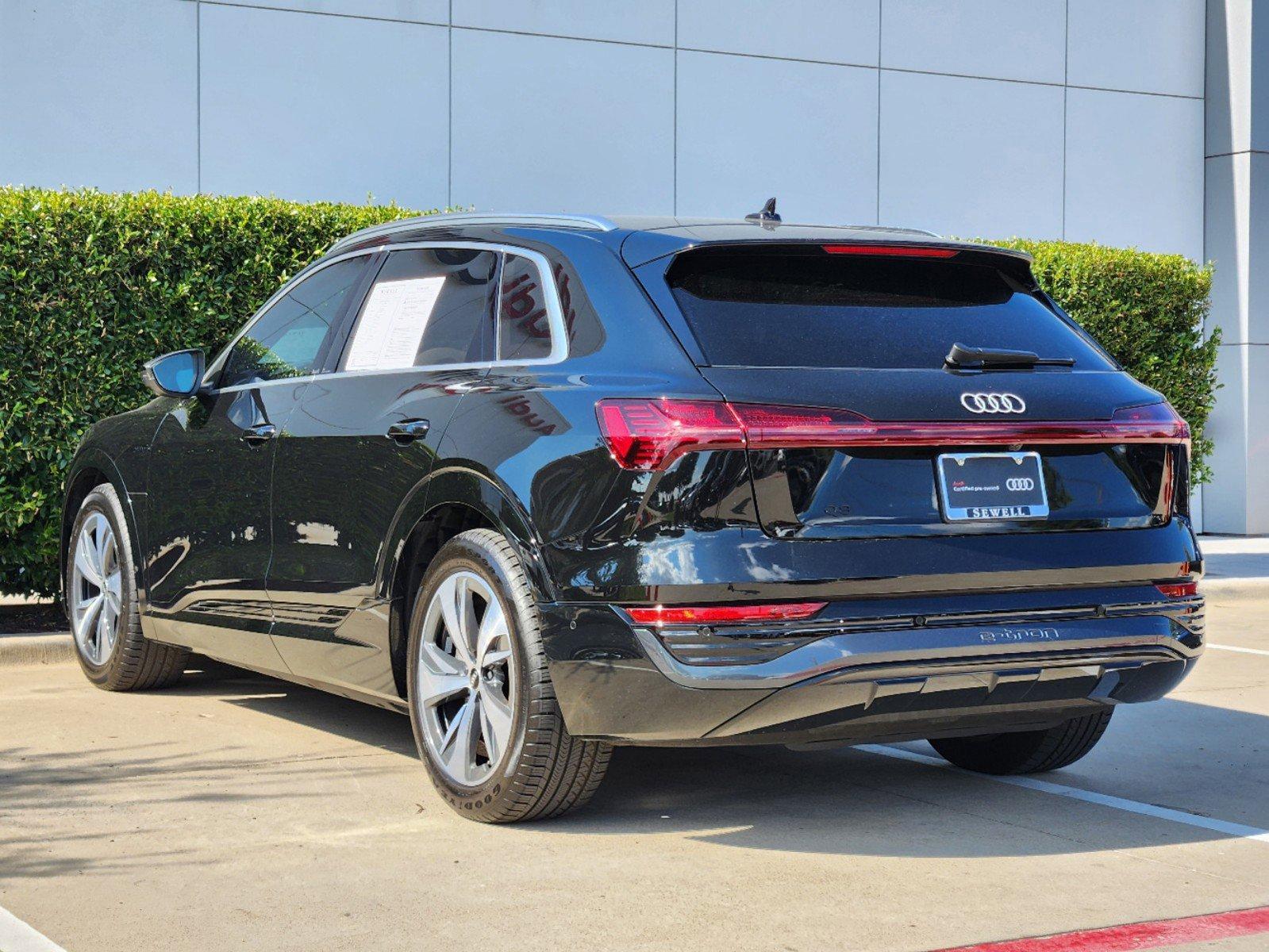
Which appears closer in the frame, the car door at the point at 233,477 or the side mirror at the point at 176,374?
the car door at the point at 233,477

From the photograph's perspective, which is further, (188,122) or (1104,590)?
(188,122)

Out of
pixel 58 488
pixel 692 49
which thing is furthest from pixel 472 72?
pixel 58 488

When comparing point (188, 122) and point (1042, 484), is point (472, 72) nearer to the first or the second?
point (188, 122)

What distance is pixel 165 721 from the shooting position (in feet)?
23.1

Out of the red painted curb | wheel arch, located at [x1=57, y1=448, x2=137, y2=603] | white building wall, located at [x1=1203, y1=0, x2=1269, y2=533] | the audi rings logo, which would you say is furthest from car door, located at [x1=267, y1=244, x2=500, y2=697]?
white building wall, located at [x1=1203, y1=0, x2=1269, y2=533]

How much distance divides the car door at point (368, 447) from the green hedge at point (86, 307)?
3.41 meters

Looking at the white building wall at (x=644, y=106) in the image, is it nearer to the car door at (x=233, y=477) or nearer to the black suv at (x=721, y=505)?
the car door at (x=233, y=477)

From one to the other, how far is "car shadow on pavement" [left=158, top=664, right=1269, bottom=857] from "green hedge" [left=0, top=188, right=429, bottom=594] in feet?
8.64

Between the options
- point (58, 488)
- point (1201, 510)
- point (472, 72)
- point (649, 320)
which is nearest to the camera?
point (649, 320)

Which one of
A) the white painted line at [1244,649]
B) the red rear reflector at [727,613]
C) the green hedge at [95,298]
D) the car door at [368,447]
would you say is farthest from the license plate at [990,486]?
the green hedge at [95,298]

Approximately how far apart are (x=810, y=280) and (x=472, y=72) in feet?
30.5

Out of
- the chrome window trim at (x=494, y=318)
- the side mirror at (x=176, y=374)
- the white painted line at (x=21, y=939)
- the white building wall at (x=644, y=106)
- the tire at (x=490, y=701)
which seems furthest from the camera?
the white building wall at (x=644, y=106)

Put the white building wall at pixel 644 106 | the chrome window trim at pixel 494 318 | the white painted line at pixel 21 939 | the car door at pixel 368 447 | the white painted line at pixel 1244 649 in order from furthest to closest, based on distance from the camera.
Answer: the white building wall at pixel 644 106 < the white painted line at pixel 1244 649 < the car door at pixel 368 447 < the chrome window trim at pixel 494 318 < the white painted line at pixel 21 939

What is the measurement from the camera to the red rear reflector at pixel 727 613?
15.2 ft
